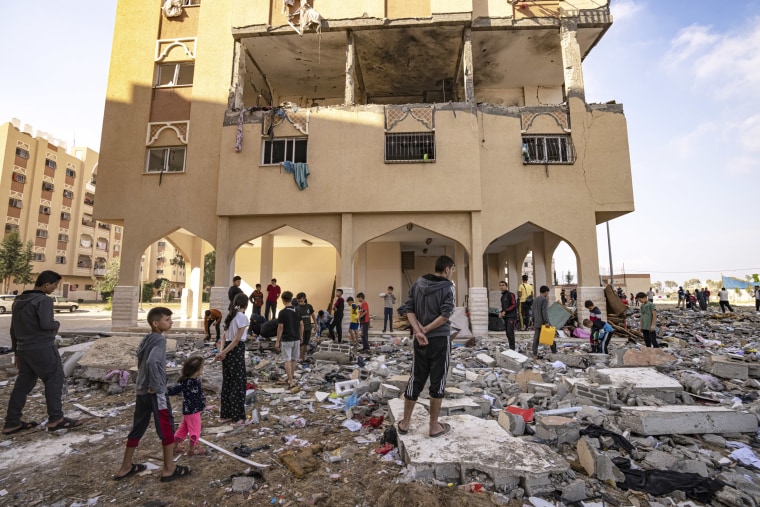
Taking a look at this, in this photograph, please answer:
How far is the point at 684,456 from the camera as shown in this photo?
331cm

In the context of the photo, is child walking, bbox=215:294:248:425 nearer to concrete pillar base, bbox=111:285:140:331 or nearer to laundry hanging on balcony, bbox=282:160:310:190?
laundry hanging on balcony, bbox=282:160:310:190

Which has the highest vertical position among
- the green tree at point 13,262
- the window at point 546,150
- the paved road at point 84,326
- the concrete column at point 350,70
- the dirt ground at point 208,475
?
the concrete column at point 350,70

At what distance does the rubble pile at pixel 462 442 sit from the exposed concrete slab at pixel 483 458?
0.03 feet

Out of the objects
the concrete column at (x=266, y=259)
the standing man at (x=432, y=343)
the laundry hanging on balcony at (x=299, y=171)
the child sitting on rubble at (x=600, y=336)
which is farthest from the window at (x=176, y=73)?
the child sitting on rubble at (x=600, y=336)

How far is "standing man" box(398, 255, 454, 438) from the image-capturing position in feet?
11.1

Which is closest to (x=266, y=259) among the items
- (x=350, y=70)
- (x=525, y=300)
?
(x=350, y=70)

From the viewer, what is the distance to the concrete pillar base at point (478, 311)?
1164 centimetres

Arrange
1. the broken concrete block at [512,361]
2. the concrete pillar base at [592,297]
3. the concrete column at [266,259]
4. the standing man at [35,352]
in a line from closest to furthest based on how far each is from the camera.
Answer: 1. the standing man at [35,352]
2. the broken concrete block at [512,361]
3. the concrete pillar base at [592,297]
4. the concrete column at [266,259]

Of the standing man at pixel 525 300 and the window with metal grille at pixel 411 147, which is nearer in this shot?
the standing man at pixel 525 300

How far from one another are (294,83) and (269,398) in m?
14.2

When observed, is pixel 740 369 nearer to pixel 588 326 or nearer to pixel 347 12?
pixel 588 326

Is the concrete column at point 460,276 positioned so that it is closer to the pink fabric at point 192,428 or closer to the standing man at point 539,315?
the standing man at point 539,315

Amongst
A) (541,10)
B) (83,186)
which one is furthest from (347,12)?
(83,186)

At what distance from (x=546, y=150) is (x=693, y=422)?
1033 cm
